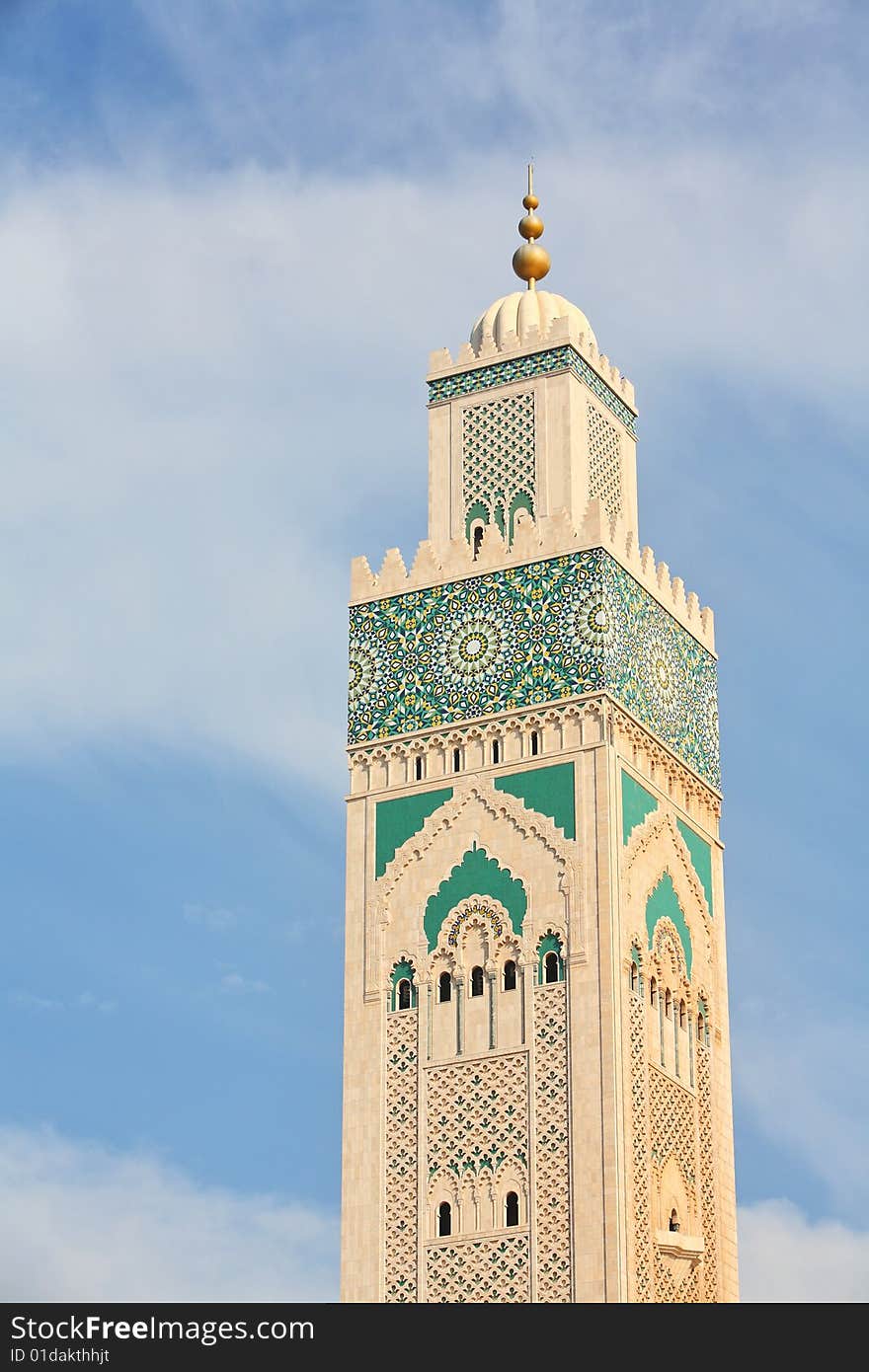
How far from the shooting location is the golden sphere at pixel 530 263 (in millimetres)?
25641

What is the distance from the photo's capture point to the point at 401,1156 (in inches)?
877

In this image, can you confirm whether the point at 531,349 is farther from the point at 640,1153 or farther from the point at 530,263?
the point at 640,1153

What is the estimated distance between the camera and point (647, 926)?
896 inches

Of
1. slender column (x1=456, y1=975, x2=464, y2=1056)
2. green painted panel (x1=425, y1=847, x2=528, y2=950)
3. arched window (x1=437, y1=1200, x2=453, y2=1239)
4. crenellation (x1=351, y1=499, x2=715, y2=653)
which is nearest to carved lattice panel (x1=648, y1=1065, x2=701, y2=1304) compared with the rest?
slender column (x1=456, y1=975, x2=464, y2=1056)

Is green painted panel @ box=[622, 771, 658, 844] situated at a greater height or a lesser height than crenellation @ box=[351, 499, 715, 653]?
lesser

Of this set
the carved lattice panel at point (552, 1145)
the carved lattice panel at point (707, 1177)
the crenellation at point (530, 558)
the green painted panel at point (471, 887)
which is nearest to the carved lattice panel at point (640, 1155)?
the carved lattice panel at point (552, 1145)

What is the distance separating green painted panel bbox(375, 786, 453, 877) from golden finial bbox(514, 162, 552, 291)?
208 inches

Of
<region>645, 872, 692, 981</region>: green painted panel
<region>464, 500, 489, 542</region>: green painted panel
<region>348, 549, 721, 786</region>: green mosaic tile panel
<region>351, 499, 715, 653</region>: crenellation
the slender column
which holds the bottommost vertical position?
the slender column

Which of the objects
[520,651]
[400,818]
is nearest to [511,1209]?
[400,818]

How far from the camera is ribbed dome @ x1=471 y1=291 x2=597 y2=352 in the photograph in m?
25.2

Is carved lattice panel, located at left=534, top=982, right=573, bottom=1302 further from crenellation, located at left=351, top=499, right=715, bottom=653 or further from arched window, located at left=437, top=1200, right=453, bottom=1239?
crenellation, located at left=351, top=499, right=715, bottom=653

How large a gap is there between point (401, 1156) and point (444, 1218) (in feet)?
2.18
